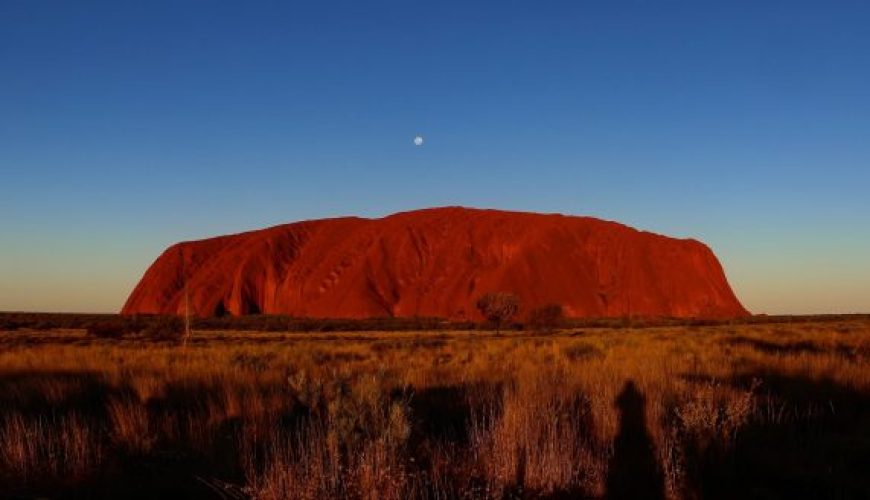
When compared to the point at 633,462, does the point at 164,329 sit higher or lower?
higher

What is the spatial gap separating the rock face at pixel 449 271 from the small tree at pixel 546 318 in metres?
12.9

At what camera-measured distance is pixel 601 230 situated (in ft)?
273

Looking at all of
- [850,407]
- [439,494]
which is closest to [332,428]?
[439,494]

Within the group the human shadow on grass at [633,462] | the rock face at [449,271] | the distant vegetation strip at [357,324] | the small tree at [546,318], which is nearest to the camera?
the human shadow on grass at [633,462]

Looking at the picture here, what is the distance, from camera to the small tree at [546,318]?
55594mm

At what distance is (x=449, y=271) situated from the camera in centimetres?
7919

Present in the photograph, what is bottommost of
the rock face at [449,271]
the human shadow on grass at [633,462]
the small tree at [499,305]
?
the human shadow on grass at [633,462]

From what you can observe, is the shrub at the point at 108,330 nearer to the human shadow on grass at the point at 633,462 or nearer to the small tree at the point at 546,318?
the small tree at the point at 546,318

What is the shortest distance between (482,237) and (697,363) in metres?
67.8

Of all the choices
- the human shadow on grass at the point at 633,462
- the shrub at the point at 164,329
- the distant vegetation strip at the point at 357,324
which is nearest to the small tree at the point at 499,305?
the distant vegetation strip at the point at 357,324

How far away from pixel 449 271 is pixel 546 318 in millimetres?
24622

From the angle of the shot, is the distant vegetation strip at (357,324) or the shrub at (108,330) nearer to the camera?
the shrub at (108,330)

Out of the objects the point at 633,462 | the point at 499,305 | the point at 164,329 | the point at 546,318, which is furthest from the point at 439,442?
the point at 546,318

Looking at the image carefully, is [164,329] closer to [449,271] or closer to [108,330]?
[108,330]
